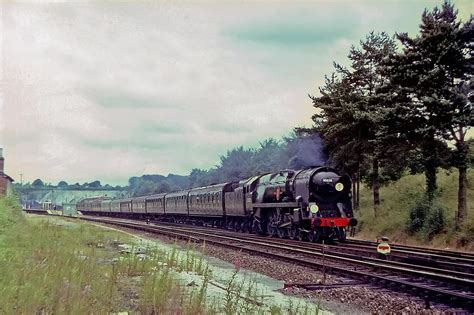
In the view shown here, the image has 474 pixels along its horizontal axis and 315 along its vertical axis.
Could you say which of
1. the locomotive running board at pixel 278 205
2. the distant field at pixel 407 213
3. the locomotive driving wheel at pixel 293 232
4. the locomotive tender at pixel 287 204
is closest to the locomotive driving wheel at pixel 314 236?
the locomotive tender at pixel 287 204

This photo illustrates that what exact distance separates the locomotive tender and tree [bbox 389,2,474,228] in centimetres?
402

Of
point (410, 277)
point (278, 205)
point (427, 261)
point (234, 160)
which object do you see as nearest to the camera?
point (410, 277)

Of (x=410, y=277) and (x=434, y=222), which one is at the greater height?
(x=434, y=222)

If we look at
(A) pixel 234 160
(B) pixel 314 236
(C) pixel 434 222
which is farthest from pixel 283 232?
(A) pixel 234 160

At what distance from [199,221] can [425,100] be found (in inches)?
1075

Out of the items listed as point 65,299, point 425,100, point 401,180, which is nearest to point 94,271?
point 65,299

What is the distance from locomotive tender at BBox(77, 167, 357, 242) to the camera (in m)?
24.2

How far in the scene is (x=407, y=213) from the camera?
28.1 m

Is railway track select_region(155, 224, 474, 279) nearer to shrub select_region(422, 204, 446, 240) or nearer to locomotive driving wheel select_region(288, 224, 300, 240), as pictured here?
locomotive driving wheel select_region(288, 224, 300, 240)

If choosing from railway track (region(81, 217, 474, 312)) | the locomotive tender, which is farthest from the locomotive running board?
railway track (region(81, 217, 474, 312))

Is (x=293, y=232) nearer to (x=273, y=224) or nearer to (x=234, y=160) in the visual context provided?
Result: (x=273, y=224)

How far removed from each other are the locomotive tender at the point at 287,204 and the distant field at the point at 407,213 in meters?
3.84

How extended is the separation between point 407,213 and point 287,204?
6.62 metres

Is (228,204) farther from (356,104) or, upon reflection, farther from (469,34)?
(469,34)
